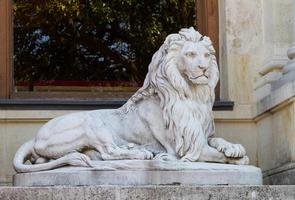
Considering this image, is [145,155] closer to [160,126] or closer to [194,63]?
[160,126]

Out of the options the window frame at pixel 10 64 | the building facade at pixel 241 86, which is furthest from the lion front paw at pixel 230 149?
the window frame at pixel 10 64

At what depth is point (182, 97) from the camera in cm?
853

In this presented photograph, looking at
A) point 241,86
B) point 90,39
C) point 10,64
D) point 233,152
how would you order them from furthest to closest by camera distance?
point 90,39, point 241,86, point 10,64, point 233,152

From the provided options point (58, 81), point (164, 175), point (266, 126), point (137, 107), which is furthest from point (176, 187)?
point (58, 81)

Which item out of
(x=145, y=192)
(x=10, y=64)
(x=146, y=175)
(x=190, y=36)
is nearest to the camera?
(x=145, y=192)

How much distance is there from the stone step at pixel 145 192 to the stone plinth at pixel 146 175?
315 mm

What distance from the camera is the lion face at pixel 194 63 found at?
8461 mm

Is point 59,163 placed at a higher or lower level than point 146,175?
higher

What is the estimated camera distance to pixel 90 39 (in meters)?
10.5

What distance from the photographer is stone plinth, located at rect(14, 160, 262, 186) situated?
8.20m

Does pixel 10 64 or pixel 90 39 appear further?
pixel 90 39

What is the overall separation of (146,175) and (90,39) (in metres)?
2.64

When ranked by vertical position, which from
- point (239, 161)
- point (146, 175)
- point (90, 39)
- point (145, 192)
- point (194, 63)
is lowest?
point (145, 192)

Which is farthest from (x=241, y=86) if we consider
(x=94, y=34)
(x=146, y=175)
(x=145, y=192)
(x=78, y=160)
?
(x=145, y=192)
